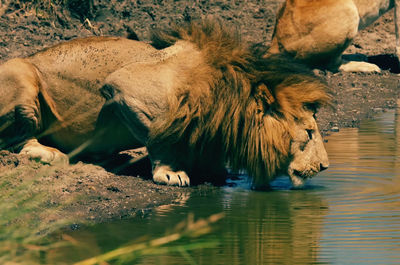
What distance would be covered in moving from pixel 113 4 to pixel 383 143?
5823 millimetres

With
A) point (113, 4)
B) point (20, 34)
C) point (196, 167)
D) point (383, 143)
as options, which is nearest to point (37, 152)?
point (196, 167)

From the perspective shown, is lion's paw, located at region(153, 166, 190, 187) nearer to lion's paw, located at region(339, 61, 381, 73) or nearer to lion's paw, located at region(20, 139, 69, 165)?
lion's paw, located at region(20, 139, 69, 165)

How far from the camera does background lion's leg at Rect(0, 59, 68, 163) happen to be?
20.5ft

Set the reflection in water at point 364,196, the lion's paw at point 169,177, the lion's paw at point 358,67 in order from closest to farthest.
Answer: the reflection in water at point 364,196
the lion's paw at point 169,177
the lion's paw at point 358,67

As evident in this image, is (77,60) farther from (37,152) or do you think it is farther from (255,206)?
(255,206)

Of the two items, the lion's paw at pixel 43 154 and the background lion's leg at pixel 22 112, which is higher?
the background lion's leg at pixel 22 112

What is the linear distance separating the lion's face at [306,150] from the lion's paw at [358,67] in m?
6.49

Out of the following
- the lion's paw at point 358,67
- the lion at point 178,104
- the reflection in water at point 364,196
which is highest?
the lion at point 178,104

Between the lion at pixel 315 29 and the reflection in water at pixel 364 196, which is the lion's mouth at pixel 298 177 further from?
the lion at pixel 315 29

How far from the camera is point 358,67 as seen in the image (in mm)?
11984

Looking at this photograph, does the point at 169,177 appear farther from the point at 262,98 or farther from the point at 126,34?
the point at 126,34

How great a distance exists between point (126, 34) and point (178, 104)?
1.33m

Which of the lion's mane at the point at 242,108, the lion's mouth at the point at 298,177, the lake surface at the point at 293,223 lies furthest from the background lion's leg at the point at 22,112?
the lion's mouth at the point at 298,177

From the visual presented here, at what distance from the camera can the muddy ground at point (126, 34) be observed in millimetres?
5375
